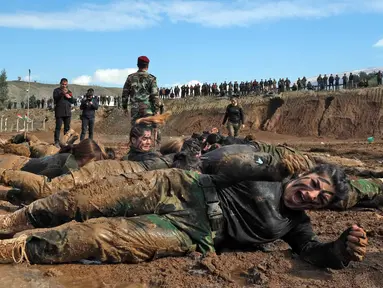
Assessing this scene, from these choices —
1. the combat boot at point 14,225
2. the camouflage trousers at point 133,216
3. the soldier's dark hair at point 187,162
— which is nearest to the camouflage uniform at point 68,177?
the soldier's dark hair at point 187,162

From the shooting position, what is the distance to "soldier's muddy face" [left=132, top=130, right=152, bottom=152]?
5.34 meters

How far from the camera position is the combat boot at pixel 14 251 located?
324 cm

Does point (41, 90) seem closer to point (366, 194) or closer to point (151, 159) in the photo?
point (151, 159)

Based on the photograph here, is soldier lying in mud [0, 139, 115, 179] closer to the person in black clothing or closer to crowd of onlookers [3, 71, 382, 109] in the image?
the person in black clothing

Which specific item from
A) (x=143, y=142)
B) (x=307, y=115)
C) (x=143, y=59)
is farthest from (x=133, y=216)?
(x=307, y=115)

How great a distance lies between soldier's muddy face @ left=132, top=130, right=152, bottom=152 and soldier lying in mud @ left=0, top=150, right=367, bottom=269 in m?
1.70

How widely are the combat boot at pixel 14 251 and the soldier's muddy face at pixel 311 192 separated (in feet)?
6.17

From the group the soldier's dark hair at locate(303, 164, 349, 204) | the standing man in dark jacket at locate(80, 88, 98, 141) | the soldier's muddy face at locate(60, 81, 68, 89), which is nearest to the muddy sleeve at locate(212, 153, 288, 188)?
the soldier's dark hair at locate(303, 164, 349, 204)

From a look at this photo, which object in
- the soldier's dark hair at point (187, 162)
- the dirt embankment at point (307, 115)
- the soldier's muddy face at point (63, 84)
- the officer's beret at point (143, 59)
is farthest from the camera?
the dirt embankment at point (307, 115)

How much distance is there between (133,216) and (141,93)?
534cm

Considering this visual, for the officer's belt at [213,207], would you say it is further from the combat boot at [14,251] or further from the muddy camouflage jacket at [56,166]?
the muddy camouflage jacket at [56,166]

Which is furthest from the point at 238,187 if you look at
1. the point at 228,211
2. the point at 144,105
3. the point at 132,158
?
the point at 144,105

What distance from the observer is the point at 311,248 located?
3.49m

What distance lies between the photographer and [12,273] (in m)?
3.12
